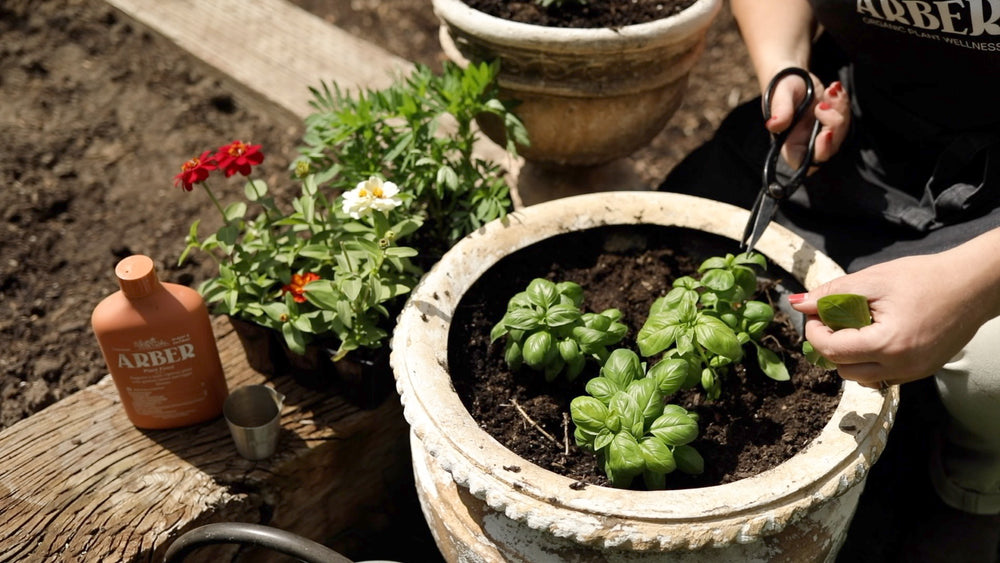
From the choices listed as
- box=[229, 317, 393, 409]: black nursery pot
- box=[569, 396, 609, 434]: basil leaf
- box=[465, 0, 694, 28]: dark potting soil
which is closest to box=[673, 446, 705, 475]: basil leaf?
box=[569, 396, 609, 434]: basil leaf

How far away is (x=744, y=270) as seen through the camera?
158 centimetres

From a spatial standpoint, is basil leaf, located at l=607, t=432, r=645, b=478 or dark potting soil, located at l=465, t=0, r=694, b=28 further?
dark potting soil, located at l=465, t=0, r=694, b=28

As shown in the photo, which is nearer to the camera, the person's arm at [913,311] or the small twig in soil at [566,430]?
the person's arm at [913,311]

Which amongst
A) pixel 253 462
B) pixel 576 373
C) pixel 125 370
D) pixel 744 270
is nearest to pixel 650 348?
pixel 576 373

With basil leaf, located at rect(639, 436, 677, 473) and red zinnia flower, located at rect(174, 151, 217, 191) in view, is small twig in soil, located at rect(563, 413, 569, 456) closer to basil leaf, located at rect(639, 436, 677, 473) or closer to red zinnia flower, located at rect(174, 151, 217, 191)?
basil leaf, located at rect(639, 436, 677, 473)

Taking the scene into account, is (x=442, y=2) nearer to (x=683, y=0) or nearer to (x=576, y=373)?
(x=683, y=0)

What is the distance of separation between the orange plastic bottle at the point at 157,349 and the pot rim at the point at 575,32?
88 centimetres

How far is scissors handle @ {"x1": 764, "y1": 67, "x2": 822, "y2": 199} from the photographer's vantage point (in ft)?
5.46

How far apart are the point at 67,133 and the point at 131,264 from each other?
1.54 m

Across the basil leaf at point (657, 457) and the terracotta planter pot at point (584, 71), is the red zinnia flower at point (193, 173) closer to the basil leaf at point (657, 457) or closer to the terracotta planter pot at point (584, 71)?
A: the terracotta planter pot at point (584, 71)

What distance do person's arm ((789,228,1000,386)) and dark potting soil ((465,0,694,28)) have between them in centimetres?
103

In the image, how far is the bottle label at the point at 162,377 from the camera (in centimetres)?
168


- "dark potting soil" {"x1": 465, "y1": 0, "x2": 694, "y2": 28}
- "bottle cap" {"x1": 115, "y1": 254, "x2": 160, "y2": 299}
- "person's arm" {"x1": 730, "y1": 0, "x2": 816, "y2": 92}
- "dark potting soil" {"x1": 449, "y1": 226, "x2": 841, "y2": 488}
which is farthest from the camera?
"dark potting soil" {"x1": 465, "y1": 0, "x2": 694, "y2": 28}

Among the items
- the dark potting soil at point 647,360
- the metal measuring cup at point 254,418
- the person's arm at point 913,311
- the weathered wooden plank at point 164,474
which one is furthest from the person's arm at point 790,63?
the metal measuring cup at point 254,418
